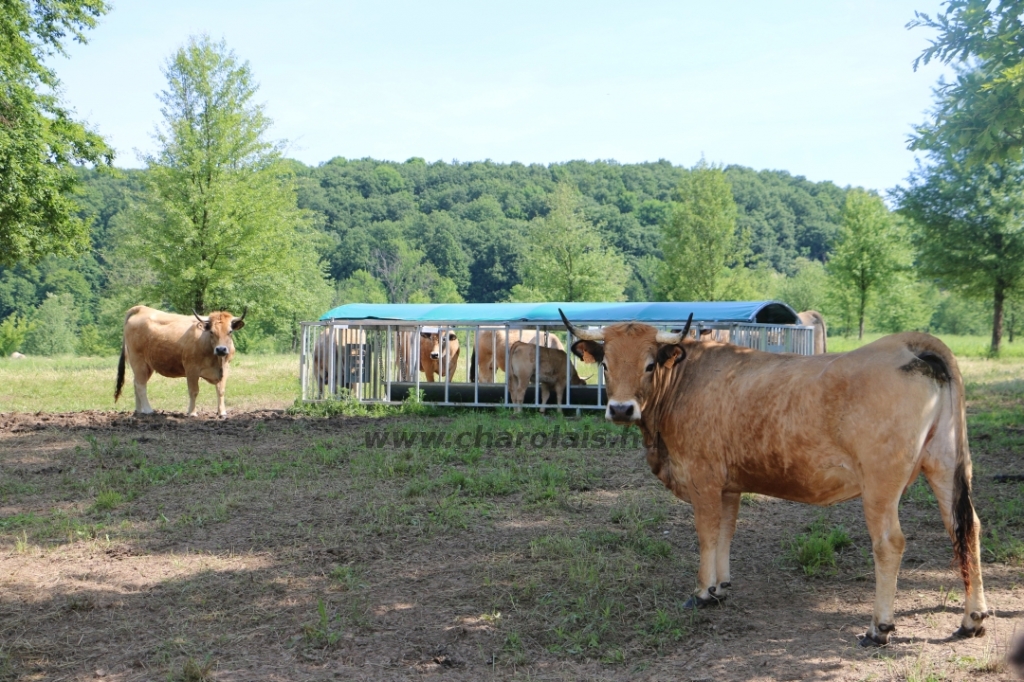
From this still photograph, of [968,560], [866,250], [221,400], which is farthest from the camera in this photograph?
[866,250]

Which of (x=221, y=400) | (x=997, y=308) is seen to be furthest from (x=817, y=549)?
(x=997, y=308)

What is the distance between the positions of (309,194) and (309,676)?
83.2 meters

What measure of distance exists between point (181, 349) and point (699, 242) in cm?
2939

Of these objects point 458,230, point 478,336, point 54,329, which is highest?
point 458,230

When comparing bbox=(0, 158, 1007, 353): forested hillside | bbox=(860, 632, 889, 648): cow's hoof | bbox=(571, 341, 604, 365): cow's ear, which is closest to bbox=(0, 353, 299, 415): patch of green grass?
bbox=(571, 341, 604, 365): cow's ear

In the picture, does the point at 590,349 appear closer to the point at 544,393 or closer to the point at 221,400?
the point at 544,393

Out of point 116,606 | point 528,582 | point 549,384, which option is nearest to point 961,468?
point 528,582

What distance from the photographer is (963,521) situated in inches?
183

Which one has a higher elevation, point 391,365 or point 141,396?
point 391,365

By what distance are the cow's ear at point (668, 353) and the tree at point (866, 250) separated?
123ft

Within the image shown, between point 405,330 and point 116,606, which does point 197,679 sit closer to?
point 116,606

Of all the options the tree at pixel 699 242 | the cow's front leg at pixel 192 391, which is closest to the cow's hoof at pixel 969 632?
the cow's front leg at pixel 192 391

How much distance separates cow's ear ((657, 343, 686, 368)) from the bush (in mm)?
62845

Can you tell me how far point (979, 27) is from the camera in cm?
866
